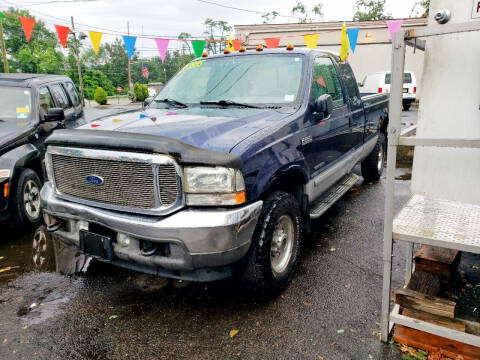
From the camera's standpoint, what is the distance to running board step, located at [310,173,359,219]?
3.75 metres

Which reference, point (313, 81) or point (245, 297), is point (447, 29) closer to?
point (313, 81)

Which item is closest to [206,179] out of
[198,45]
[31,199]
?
[31,199]

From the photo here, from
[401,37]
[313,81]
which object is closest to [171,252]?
[401,37]

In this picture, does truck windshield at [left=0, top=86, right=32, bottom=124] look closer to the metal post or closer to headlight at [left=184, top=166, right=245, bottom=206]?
headlight at [left=184, top=166, right=245, bottom=206]

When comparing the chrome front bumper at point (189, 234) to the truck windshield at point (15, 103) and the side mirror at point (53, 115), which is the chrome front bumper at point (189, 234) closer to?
the side mirror at point (53, 115)

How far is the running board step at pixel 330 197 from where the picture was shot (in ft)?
12.3

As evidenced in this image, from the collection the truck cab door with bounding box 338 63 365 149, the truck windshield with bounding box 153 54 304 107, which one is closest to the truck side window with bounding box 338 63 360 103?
the truck cab door with bounding box 338 63 365 149

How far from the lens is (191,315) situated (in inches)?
112

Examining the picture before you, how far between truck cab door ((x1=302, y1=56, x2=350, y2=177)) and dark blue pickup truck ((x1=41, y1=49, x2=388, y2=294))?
1.1 inches

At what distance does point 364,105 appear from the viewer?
17.4ft

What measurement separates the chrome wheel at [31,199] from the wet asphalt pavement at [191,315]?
85 centimetres

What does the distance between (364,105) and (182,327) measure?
4.05m

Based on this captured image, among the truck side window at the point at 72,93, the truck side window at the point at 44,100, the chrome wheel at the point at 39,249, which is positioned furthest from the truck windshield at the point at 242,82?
the truck side window at the point at 72,93

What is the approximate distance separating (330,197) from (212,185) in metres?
2.24
